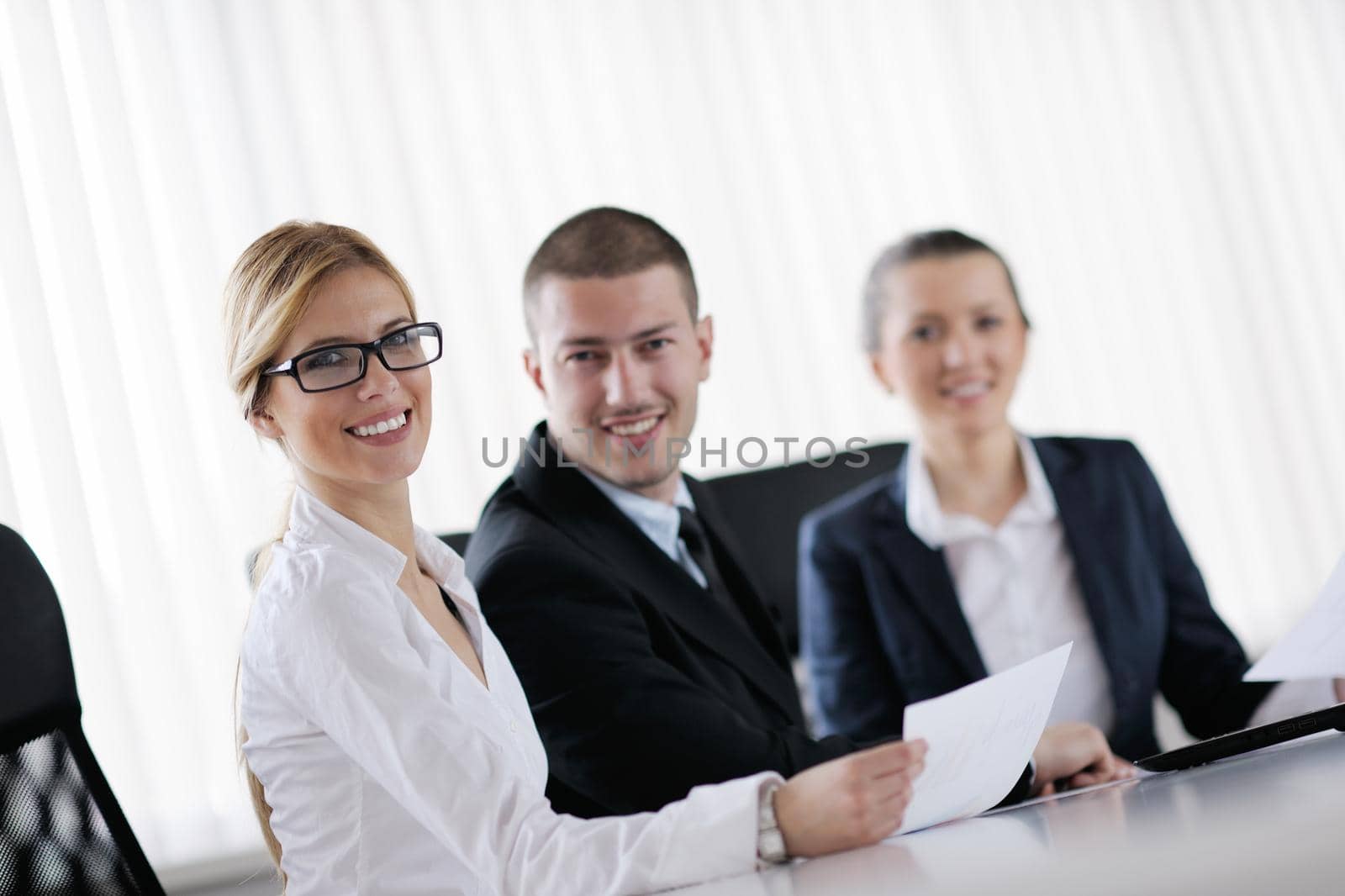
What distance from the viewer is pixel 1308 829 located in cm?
71

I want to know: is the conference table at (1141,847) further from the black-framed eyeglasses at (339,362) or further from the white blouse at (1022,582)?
the white blouse at (1022,582)

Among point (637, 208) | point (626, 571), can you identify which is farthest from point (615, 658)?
point (637, 208)

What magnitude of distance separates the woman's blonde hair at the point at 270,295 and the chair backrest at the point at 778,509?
1231 millimetres

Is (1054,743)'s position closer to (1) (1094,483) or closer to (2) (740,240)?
(1) (1094,483)

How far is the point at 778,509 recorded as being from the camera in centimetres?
239

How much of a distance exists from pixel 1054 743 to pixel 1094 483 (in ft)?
2.72

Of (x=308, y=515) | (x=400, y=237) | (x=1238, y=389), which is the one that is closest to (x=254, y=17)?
(x=400, y=237)

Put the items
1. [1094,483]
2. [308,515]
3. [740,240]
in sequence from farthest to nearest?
1. [740,240]
2. [1094,483]
3. [308,515]

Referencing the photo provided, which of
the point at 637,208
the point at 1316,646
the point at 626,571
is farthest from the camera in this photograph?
the point at 637,208

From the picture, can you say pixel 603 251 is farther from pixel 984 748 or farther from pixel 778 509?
pixel 984 748

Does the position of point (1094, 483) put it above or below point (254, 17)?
below

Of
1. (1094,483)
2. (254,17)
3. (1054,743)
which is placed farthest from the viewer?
(254,17)

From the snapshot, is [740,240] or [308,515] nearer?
[308,515]

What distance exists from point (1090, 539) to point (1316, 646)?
0.76 meters
